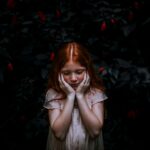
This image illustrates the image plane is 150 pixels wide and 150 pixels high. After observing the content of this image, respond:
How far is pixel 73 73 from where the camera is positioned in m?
3.30

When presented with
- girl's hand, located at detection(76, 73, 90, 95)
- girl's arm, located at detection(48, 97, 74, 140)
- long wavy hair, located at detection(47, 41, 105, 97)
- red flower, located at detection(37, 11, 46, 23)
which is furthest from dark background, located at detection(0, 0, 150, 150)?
girl's arm, located at detection(48, 97, 74, 140)

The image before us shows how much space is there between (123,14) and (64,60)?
1353 mm

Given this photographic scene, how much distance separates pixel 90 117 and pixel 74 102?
20 cm

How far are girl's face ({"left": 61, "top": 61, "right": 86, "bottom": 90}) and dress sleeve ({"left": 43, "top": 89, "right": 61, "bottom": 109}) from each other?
172 millimetres

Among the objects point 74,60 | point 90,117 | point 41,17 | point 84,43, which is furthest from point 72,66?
point 84,43

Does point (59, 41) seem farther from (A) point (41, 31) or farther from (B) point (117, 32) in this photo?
(B) point (117, 32)

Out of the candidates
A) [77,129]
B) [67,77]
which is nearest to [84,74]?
[67,77]

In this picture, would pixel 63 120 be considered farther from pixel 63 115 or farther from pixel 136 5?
pixel 136 5

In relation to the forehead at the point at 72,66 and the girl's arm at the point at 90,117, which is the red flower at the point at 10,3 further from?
the girl's arm at the point at 90,117

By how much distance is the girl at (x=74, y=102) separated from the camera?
10.7ft

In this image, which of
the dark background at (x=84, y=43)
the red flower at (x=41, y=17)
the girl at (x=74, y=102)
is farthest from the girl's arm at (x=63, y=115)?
the red flower at (x=41, y=17)

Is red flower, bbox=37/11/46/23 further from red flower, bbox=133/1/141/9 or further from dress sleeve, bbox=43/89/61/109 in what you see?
dress sleeve, bbox=43/89/61/109

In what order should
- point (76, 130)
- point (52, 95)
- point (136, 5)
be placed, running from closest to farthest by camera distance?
point (76, 130)
point (52, 95)
point (136, 5)

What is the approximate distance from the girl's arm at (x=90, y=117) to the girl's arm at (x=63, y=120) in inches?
2.8
